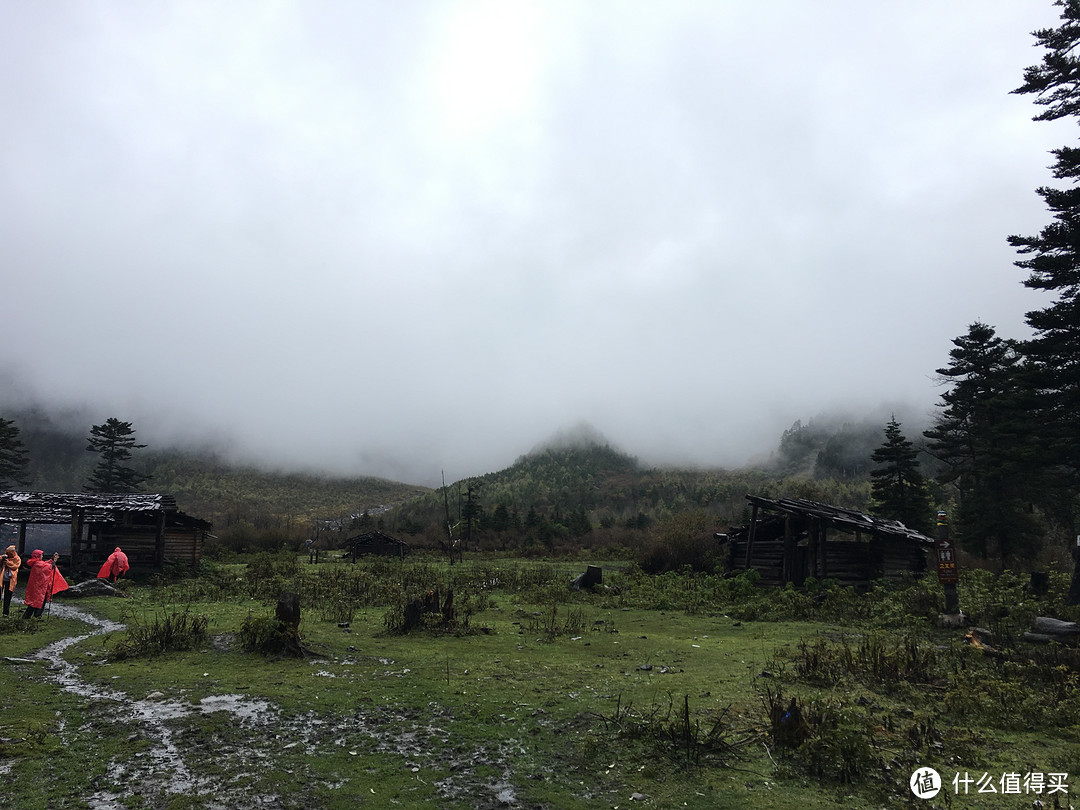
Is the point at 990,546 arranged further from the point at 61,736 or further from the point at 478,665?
the point at 61,736

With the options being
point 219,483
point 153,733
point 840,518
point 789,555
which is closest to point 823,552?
point 840,518

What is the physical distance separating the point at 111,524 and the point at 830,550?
3622 centimetres

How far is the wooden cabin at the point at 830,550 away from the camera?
79.9 ft

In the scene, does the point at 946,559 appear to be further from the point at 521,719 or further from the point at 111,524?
the point at 111,524

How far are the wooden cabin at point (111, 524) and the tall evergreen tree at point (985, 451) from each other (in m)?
44.4

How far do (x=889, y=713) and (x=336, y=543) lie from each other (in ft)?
229

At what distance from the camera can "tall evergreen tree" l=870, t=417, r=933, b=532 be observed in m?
38.7

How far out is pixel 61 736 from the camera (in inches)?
284

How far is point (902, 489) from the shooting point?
129ft

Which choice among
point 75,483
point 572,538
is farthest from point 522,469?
point 75,483

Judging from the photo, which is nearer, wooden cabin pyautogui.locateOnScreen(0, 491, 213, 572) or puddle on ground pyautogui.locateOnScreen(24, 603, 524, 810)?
puddle on ground pyautogui.locateOnScreen(24, 603, 524, 810)

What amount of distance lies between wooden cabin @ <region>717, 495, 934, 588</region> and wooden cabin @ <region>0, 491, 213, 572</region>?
1238 inches

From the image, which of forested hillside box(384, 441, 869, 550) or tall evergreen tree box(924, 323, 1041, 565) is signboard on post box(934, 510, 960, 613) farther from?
forested hillside box(384, 441, 869, 550)

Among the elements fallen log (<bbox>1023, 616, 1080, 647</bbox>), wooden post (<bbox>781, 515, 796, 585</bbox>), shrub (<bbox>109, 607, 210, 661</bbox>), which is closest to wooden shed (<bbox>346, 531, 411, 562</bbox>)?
wooden post (<bbox>781, 515, 796, 585</bbox>)
